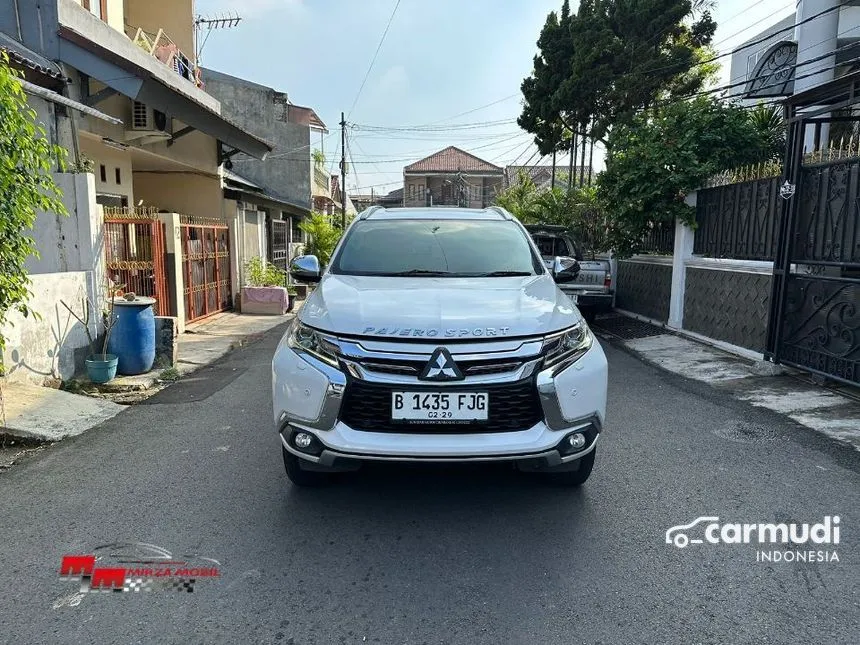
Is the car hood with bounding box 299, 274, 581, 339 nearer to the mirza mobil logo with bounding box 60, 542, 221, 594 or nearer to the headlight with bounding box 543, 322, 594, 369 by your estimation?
the headlight with bounding box 543, 322, 594, 369

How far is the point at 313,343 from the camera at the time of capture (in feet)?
10.9

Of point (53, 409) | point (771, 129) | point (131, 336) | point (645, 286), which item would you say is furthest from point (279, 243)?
point (53, 409)

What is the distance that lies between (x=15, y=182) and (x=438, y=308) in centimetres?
347

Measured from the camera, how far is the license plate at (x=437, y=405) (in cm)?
307

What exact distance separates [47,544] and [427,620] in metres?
2.10

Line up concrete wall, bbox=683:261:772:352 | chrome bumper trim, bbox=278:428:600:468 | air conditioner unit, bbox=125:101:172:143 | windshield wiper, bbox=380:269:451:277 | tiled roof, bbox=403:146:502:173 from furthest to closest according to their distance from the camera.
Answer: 1. tiled roof, bbox=403:146:502:173
2. air conditioner unit, bbox=125:101:172:143
3. concrete wall, bbox=683:261:772:352
4. windshield wiper, bbox=380:269:451:277
5. chrome bumper trim, bbox=278:428:600:468

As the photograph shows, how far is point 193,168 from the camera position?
12797mm

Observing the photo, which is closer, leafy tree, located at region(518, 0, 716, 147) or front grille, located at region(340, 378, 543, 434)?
front grille, located at region(340, 378, 543, 434)

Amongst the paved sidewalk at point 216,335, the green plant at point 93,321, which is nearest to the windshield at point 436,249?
the green plant at point 93,321

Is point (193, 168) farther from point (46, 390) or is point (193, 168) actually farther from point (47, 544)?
point (47, 544)

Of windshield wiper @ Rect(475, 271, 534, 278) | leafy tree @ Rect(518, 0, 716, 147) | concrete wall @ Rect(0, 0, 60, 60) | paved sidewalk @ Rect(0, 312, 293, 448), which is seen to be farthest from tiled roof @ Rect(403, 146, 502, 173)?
windshield wiper @ Rect(475, 271, 534, 278)

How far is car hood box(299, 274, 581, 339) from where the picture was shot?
3.20 metres

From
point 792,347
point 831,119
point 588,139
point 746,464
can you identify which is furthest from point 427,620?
point 588,139

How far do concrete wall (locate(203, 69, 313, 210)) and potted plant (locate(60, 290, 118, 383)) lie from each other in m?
21.2
